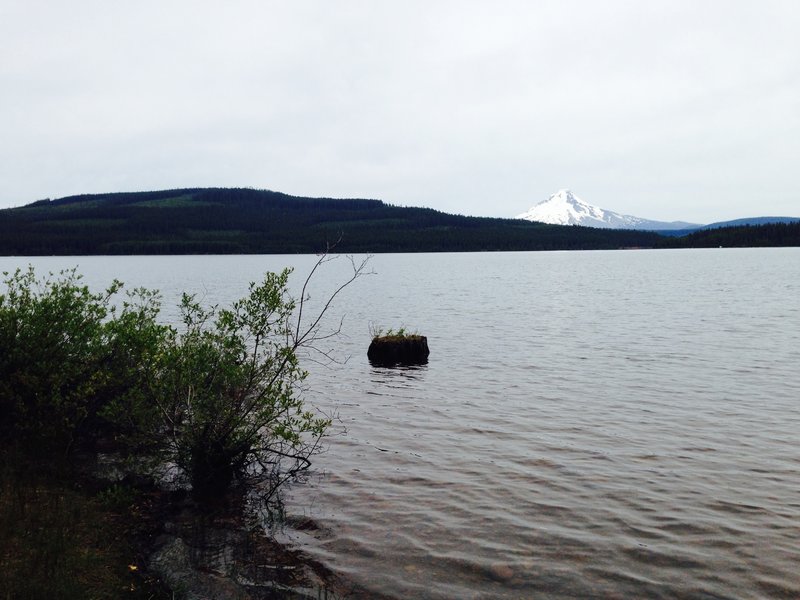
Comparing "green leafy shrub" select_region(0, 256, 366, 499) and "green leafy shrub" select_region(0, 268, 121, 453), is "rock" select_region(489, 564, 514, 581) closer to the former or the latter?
"green leafy shrub" select_region(0, 256, 366, 499)

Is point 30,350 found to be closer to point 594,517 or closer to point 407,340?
point 594,517

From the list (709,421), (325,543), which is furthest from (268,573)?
(709,421)

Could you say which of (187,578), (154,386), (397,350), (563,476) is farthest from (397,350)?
(187,578)

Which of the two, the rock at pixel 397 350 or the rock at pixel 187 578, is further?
the rock at pixel 397 350

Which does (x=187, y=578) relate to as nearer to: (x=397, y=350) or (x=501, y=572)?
(x=501, y=572)

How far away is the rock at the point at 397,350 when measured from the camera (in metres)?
24.7

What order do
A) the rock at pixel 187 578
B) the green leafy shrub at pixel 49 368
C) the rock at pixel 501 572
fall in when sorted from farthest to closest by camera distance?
the green leafy shrub at pixel 49 368 → the rock at pixel 501 572 → the rock at pixel 187 578

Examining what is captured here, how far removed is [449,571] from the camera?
796 centimetres

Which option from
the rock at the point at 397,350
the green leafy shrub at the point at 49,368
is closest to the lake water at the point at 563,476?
the rock at the point at 397,350

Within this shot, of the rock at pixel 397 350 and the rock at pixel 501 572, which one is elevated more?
the rock at pixel 397 350

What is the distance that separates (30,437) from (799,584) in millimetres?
11751

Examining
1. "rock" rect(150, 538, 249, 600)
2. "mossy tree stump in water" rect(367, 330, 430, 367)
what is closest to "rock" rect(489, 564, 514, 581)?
"rock" rect(150, 538, 249, 600)

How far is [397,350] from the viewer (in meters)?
24.7

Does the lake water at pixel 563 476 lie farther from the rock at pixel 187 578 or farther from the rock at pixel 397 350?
the rock at pixel 187 578
